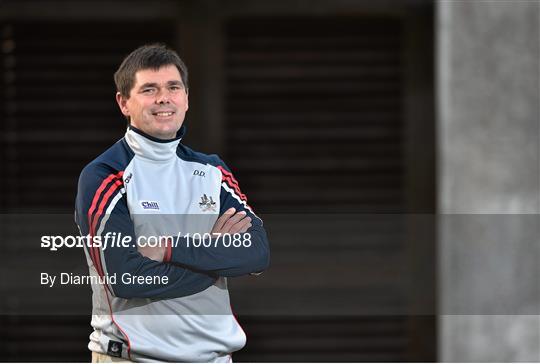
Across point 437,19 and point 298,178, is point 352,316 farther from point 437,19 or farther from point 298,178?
point 437,19

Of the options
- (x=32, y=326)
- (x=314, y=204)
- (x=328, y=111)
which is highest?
(x=328, y=111)

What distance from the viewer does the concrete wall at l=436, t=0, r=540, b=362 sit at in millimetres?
5281

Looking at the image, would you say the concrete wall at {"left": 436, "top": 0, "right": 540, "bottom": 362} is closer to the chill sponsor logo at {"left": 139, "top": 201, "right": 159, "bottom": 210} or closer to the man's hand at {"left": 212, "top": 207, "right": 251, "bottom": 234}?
the man's hand at {"left": 212, "top": 207, "right": 251, "bottom": 234}

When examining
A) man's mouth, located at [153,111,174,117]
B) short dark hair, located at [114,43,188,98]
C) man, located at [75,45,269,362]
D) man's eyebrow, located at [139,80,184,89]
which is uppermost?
short dark hair, located at [114,43,188,98]

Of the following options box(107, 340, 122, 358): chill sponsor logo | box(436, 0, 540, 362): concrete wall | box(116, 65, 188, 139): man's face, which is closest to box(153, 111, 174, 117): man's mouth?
box(116, 65, 188, 139): man's face

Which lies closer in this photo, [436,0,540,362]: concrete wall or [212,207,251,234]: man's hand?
[212,207,251,234]: man's hand

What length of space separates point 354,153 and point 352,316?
3.06 ft

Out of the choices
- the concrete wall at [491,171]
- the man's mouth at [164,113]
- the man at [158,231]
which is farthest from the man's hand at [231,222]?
the concrete wall at [491,171]

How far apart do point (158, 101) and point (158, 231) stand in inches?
11.7

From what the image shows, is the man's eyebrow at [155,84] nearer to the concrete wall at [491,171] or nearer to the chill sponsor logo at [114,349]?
the chill sponsor logo at [114,349]

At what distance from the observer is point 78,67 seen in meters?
5.80

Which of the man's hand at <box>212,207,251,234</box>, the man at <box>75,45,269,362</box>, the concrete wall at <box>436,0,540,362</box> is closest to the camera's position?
the man at <box>75,45,269,362</box>

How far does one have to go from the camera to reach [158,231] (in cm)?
233

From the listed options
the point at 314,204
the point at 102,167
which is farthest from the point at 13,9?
the point at 102,167
